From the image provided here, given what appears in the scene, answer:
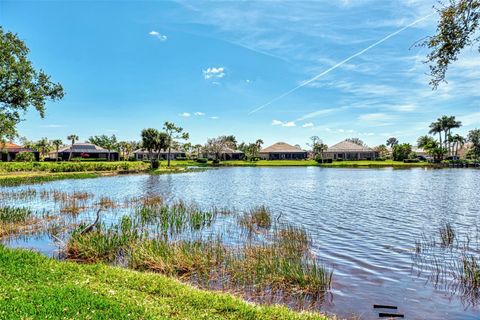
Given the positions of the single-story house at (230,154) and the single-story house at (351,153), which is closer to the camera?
the single-story house at (351,153)

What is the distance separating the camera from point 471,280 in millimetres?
9914

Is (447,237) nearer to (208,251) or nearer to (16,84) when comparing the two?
(208,251)

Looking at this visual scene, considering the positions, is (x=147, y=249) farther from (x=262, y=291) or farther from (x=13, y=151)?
(x=13, y=151)

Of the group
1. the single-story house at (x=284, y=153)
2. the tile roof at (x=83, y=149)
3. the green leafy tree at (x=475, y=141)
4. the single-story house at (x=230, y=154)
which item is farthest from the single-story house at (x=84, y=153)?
the green leafy tree at (x=475, y=141)

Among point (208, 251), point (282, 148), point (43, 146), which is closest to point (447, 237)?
point (208, 251)

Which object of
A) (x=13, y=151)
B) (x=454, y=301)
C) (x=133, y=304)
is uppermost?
(x=13, y=151)

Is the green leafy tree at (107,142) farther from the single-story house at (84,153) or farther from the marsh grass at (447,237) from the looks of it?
the marsh grass at (447,237)

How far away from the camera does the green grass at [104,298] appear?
621 cm

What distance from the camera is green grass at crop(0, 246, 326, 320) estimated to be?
6.21 meters

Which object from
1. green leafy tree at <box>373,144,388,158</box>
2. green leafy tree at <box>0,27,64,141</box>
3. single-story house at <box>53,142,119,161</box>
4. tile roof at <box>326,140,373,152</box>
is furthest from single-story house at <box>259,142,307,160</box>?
green leafy tree at <box>0,27,64,141</box>

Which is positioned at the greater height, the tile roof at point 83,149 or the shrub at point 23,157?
the tile roof at point 83,149

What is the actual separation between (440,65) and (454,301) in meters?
6.30

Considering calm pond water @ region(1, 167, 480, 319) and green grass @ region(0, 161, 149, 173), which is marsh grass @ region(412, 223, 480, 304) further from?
green grass @ region(0, 161, 149, 173)

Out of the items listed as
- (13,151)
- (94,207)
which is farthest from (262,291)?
(13,151)
